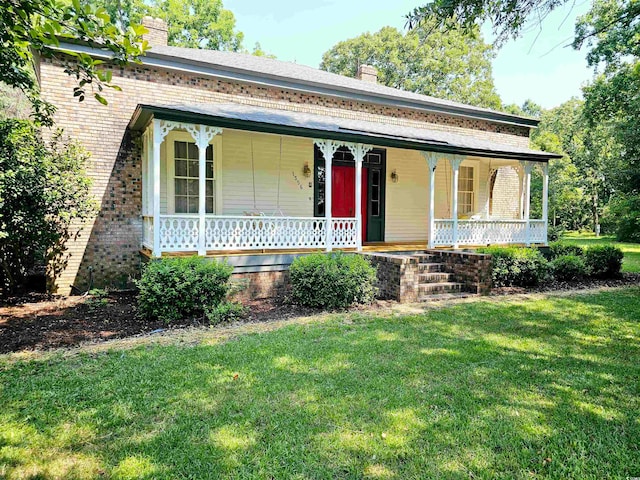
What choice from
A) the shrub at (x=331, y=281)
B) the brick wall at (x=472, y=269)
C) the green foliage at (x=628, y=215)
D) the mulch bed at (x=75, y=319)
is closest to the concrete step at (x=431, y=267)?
the brick wall at (x=472, y=269)

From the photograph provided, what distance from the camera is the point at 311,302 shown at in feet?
24.3

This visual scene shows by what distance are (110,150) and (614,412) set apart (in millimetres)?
10081

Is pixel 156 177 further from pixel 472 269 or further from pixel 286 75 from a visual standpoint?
pixel 472 269

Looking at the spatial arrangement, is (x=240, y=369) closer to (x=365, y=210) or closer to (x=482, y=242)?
(x=365, y=210)

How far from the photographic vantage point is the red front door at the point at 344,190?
11820 millimetres

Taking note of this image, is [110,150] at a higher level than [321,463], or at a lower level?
higher

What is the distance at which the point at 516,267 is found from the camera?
964 centimetres

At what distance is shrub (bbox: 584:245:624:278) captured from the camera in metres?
10.9

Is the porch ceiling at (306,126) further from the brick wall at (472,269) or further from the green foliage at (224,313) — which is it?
the green foliage at (224,313)

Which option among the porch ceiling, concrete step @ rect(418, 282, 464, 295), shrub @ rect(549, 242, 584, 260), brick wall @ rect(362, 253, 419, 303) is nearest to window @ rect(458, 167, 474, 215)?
the porch ceiling

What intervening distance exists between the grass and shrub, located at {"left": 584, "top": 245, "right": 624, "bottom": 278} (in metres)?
6.11

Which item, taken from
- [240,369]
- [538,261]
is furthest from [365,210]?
[240,369]

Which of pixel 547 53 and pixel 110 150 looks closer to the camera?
pixel 547 53

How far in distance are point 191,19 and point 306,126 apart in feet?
80.4
